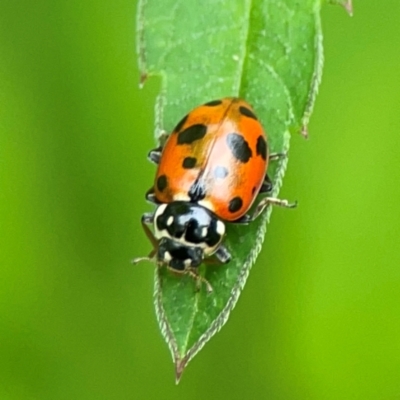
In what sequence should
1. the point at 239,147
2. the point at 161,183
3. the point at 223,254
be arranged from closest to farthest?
1. the point at 223,254
2. the point at 239,147
3. the point at 161,183

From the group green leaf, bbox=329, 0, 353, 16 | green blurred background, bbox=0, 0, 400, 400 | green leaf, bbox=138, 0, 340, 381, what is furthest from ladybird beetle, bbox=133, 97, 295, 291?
green blurred background, bbox=0, 0, 400, 400

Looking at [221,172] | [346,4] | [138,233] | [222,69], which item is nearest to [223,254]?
[221,172]

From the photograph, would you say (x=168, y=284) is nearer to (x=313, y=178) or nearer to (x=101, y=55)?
(x=313, y=178)

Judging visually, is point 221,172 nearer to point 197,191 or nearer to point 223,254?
point 197,191

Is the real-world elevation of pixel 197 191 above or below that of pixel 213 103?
below

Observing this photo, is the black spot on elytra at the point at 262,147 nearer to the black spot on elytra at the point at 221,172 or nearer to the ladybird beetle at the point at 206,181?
the ladybird beetle at the point at 206,181

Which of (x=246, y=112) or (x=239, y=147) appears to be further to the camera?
(x=239, y=147)
